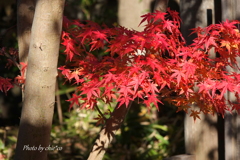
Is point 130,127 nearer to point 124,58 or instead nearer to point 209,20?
point 209,20

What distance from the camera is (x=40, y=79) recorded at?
2102 mm

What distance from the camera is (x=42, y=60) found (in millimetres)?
2092

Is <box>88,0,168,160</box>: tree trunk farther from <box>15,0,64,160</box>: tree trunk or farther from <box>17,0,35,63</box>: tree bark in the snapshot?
Result: <box>17,0,35,63</box>: tree bark

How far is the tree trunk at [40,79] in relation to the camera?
2084mm

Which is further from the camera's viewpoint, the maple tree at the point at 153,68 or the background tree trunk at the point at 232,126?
the background tree trunk at the point at 232,126

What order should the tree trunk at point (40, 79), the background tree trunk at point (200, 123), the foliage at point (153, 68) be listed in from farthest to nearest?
1. the background tree trunk at point (200, 123)
2. the tree trunk at point (40, 79)
3. the foliage at point (153, 68)

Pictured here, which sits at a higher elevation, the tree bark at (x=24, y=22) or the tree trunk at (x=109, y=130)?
the tree bark at (x=24, y=22)

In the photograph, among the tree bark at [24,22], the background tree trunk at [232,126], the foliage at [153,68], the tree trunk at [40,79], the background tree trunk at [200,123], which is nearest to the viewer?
Answer: the foliage at [153,68]

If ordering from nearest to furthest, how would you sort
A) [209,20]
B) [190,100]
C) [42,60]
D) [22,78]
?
[42,60] → [190,100] → [22,78] → [209,20]

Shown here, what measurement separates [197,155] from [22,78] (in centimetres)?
183

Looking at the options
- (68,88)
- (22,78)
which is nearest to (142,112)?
(68,88)

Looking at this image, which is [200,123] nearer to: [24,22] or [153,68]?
[153,68]

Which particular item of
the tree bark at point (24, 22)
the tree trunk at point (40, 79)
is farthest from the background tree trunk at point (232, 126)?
the tree bark at point (24, 22)

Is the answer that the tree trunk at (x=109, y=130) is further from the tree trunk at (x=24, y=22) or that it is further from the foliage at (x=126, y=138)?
the foliage at (x=126, y=138)
